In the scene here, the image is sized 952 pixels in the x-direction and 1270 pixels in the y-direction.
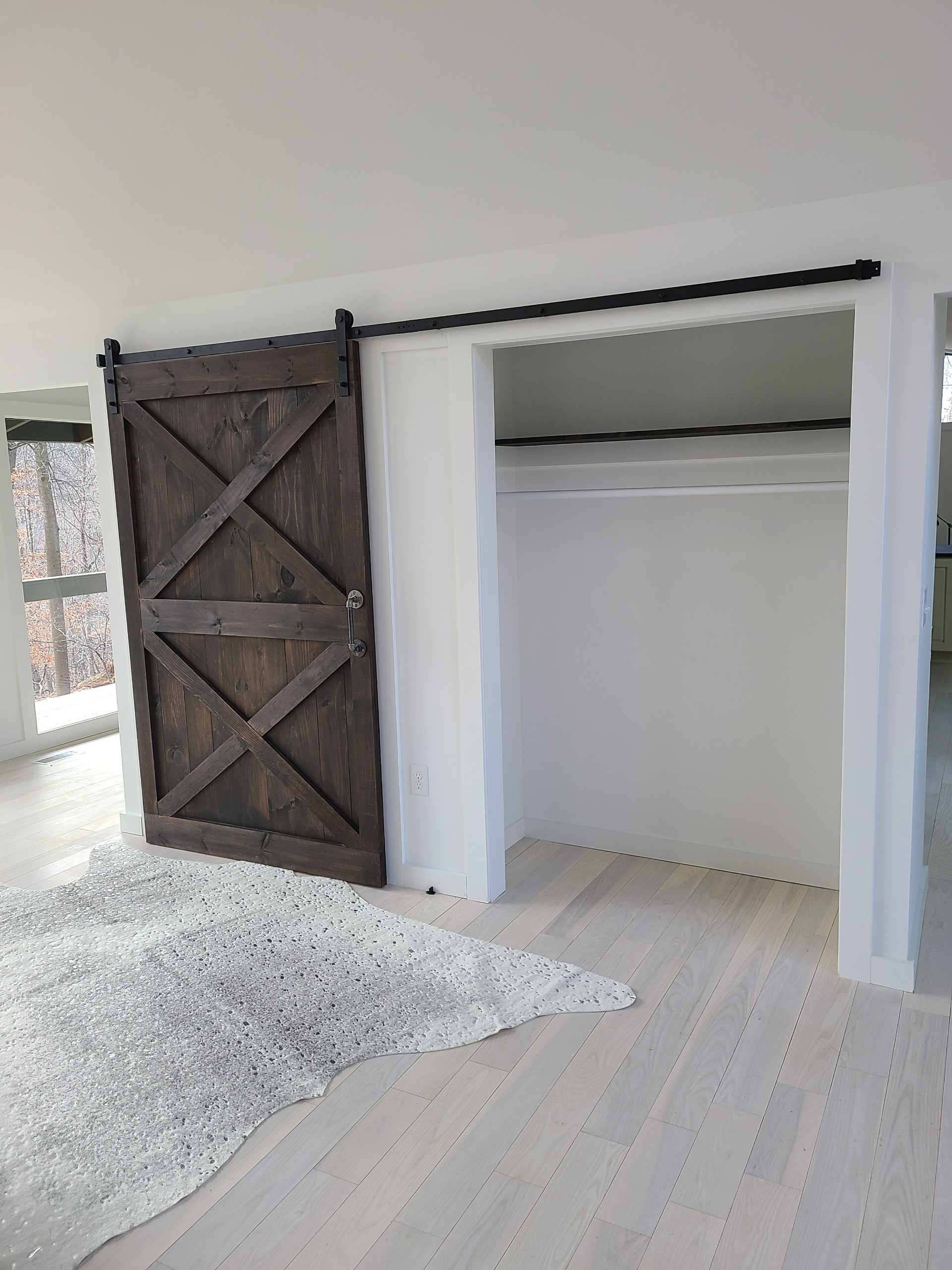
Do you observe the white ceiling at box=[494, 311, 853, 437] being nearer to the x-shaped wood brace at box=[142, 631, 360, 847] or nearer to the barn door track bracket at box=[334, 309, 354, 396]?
the barn door track bracket at box=[334, 309, 354, 396]

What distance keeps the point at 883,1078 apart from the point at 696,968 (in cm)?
69

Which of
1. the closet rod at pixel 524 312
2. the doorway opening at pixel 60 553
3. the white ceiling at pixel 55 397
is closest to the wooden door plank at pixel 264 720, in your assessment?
the closet rod at pixel 524 312

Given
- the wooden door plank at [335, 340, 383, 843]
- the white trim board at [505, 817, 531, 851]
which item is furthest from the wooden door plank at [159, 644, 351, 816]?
the white trim board at [505, 817, 531, 851]

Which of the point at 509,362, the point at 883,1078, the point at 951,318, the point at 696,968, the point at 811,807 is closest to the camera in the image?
the point at 883,1078

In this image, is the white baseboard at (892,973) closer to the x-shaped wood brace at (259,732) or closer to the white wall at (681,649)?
the white wall at (681,649)

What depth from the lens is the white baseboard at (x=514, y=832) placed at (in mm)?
4160

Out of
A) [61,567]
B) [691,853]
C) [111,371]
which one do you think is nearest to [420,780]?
[691,853]

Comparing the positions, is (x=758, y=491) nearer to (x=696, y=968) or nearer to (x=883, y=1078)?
(x=696, y=968)

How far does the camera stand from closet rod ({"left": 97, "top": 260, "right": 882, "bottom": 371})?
271 centimetres

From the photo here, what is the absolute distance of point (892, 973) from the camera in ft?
9.55

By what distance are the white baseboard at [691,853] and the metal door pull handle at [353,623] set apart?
3.86 ft

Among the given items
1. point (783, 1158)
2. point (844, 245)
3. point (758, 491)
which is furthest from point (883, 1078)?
point (844, 245)

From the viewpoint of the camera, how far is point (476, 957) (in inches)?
124

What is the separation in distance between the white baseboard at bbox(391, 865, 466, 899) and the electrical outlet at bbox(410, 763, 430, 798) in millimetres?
300
